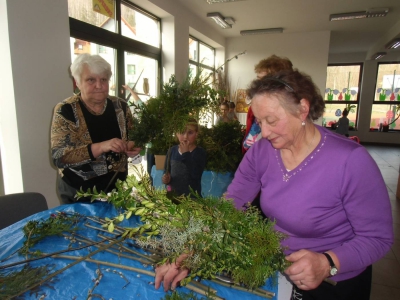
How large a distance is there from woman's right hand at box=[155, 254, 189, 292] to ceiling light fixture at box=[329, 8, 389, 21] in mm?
6932

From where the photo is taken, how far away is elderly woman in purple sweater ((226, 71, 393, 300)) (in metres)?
0.92

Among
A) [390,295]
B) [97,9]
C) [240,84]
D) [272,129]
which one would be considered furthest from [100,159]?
[240,84]

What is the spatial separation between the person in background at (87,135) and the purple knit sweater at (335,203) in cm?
90

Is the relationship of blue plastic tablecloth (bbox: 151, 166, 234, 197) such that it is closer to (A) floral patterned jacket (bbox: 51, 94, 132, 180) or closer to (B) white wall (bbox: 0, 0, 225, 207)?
(B) white wall (bbox: 0, 0, 225, 207)

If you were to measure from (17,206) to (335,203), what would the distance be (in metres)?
1.80

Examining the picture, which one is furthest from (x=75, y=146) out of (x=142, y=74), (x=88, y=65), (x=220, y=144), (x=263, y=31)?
(x=263, y=31)

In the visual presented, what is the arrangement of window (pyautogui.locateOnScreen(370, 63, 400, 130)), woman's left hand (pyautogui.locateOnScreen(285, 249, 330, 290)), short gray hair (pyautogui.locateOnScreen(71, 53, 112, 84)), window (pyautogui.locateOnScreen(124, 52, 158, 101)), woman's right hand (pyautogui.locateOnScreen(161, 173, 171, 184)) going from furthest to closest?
window (pyautogui.locateOnScreen(370, 63, 400, 130)), window (pyautogui.locateOnScreen(124, 52, 158, 101)), woman's right hand (pyautogui.locateOnScreen(161, 173, 171, 184)), short gray hair (pyautogui.locateOnScreen(71, 53, 112, 84)), woman's left hand (pyautogui.locateOnScreen(285, 249, 330, 290))

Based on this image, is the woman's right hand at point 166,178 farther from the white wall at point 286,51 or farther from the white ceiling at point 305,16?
the white wall at point 286,51

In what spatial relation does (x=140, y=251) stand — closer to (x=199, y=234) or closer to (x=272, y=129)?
(x=199, y=234)

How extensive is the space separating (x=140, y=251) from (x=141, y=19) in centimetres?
483

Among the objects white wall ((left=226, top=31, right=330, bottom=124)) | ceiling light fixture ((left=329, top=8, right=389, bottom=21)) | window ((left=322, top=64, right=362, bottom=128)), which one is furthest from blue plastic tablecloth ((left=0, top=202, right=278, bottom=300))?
window ((left=322, top=64, right=362, bottom=128))

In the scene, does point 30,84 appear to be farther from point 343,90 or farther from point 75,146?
point 343,90

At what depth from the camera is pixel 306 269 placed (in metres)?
0.81

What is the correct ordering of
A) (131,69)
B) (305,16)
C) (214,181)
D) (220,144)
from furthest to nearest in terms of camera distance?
1. (305,16)
2. (131,69)
3. (214,181)
4. (220,144)
